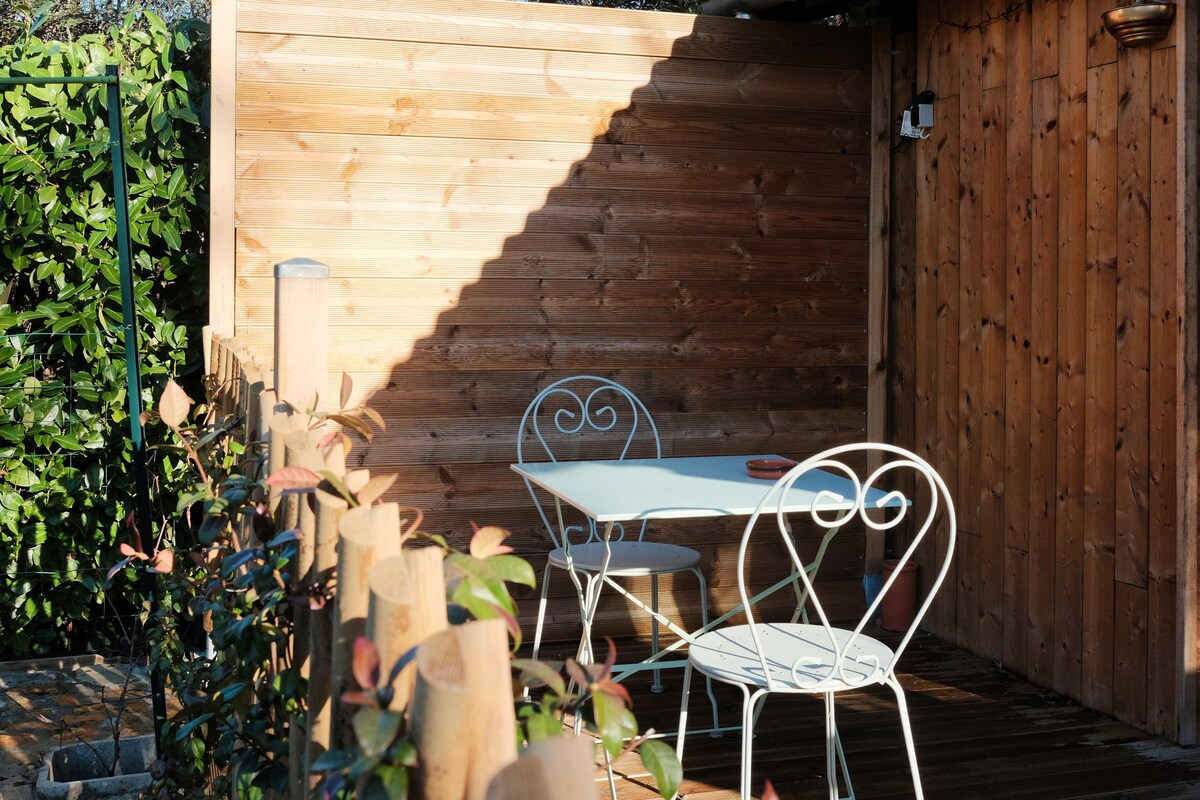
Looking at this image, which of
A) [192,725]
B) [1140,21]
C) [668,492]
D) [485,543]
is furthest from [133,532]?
[1140,21]

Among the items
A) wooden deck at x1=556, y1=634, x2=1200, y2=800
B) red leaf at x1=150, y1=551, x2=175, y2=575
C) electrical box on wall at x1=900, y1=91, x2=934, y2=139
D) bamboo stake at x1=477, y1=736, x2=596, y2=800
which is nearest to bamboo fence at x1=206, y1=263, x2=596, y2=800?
bamboo stake at x1=477, y1=736, x2=596, y2=800

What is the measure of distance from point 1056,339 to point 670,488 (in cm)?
159

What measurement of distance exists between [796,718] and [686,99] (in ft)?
7.66

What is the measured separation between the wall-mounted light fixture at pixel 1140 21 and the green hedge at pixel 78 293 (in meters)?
2.98

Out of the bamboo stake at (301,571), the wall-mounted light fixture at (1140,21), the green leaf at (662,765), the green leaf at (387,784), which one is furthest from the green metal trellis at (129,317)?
the wall-mounted light fixture at (1140,21)

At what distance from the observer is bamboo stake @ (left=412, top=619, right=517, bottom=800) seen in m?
0.80

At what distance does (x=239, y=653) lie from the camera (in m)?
1.54

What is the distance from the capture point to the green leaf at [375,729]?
86 centimetres

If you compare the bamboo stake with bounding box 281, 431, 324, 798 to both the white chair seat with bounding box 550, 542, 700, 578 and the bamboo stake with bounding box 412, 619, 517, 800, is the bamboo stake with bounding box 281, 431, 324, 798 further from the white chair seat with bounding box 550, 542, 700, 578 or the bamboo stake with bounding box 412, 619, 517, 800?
the white chair seat with bounding box 550, 542, 700, 578

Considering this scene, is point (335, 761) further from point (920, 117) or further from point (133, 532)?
point (920, 117)

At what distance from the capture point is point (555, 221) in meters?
4.45

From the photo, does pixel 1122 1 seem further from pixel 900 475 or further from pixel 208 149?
pixel 208 149

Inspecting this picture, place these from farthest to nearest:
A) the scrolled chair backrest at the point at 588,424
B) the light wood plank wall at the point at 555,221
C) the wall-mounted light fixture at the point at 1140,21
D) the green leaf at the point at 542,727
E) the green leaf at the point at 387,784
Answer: the scrolled chair backrest at the point at 588,424 → the light wood plank wall at the point at 555,221 → the wall-mounted light fixture at the point at 1140,21 → the green leaf at the point at 542,727 → the green leaf at the point at 387,784

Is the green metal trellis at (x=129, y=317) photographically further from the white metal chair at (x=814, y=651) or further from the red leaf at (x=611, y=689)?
the red leaf at (x=611, y=689)
